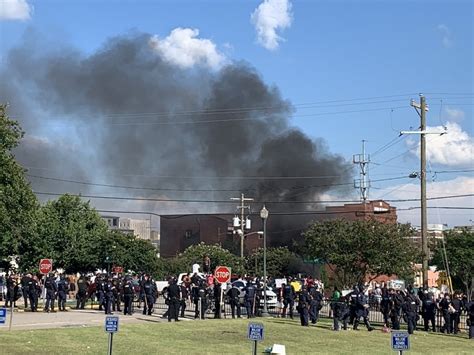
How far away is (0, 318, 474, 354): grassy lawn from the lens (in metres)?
18.3

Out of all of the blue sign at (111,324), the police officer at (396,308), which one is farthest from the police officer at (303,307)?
the blue sign at (111,324)

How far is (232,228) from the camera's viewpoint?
93500mm

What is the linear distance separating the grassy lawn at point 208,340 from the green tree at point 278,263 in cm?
4387

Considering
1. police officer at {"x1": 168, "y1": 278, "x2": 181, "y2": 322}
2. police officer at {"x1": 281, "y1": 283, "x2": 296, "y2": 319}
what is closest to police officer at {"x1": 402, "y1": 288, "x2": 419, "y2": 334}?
police officer at {"x1": 281, "y1": 283, "x2": 296, "y2": 319}

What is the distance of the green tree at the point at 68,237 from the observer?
49.9m

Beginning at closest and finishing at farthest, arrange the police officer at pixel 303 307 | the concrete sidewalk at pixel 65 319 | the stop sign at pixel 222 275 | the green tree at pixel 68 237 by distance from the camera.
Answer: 1. the concrete sidewalk at pixel 65 319
2. the police officer at pixel 303 307
3. the stop sign at pixel 222 275
4. the green tree at pixel 68 237

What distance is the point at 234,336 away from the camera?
2217 centimetres

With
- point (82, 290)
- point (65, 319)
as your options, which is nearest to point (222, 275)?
point (65, 319)

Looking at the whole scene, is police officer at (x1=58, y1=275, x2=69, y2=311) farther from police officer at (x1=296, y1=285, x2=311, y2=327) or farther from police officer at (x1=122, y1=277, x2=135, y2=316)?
police officer at (x1=296, y1=285, x2=311, y2=327)

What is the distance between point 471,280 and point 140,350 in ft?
143

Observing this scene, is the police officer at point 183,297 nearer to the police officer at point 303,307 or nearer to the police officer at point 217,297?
the police officer at point 217,297

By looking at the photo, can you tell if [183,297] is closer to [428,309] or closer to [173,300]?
[173,300]

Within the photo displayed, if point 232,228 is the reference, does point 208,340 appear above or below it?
below

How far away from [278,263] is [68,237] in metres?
25.6
